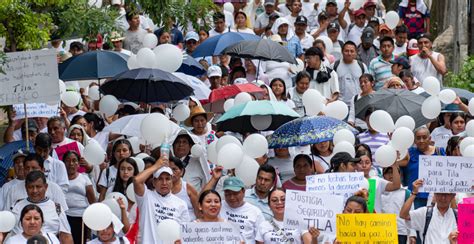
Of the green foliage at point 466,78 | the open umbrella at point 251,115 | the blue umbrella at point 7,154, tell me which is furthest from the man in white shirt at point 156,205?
the green foliage at point 466,78

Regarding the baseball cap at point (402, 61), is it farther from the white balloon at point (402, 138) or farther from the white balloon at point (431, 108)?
the white balloon at point (402, 138)

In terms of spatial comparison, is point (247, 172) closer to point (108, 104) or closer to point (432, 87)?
point (432, 87)

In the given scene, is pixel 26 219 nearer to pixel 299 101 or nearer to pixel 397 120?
pixel 397 120

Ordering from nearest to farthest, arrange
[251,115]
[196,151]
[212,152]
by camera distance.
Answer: [212,152]
[196,151]
[251,115]

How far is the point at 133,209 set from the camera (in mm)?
15320

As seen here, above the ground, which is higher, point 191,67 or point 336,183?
point 191,67

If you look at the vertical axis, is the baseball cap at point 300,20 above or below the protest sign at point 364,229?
above

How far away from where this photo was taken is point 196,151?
1677 centimetres

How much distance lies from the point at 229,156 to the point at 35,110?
3339 mm

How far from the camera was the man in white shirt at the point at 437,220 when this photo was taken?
14656mm

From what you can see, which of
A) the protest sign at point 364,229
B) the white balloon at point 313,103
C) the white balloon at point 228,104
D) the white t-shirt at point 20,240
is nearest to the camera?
the protest sign at point 364,229

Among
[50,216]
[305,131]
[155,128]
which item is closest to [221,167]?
[155,128]

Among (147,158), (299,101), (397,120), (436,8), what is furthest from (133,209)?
(436,8)

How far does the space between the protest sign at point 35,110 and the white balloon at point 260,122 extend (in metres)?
2.37
